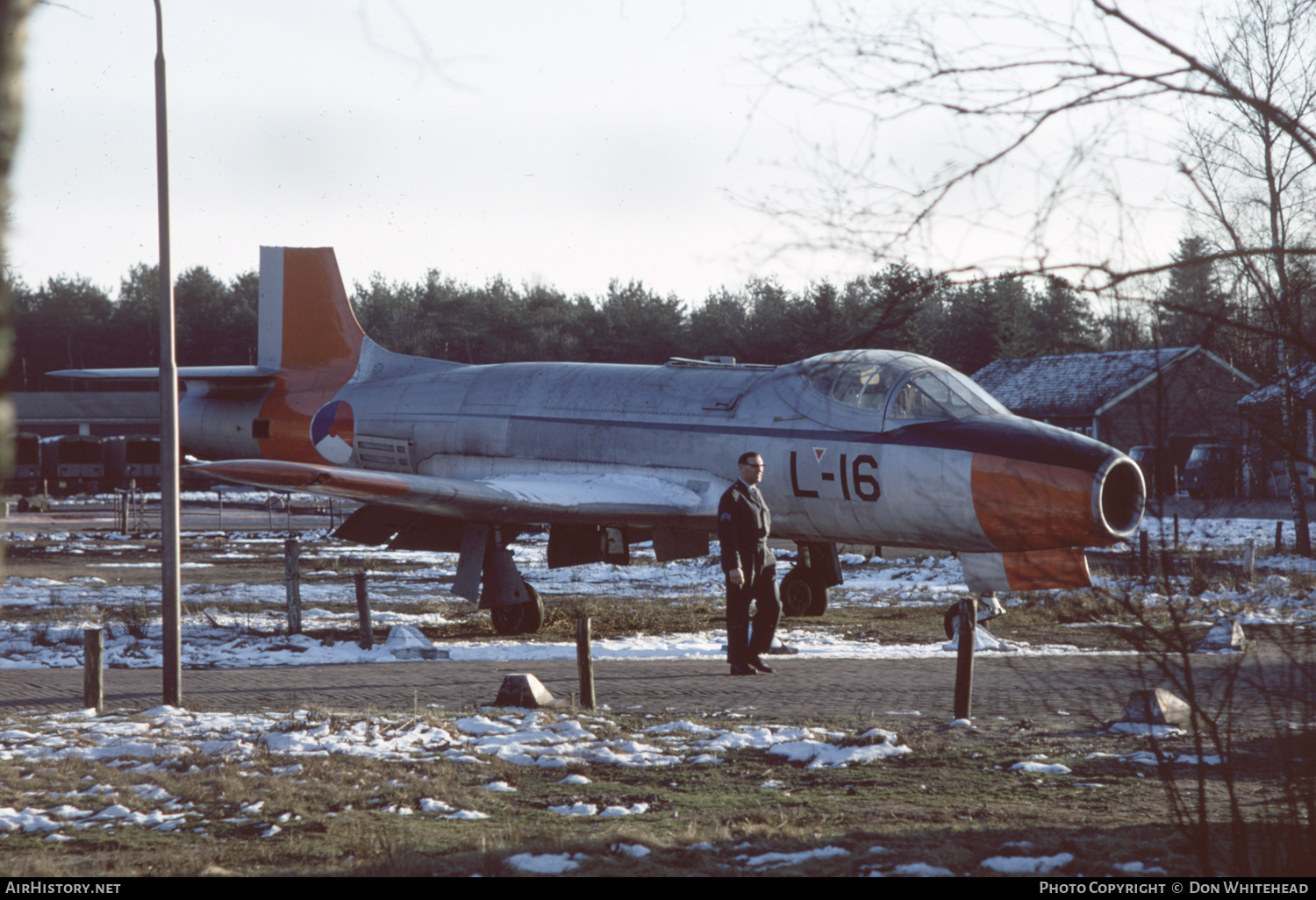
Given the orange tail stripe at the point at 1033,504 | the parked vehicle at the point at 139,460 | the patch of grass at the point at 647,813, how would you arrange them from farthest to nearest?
1. the parked vehicle at the point at 139,460
2. the orange tail stripe at the point at 1033,504
3. the patch of grass at the point at 647,813

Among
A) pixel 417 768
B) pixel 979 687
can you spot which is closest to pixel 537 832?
pixel 417 768

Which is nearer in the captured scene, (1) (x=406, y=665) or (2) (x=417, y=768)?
(2) (x=417, y=768)

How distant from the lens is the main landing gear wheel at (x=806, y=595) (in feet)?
57.9

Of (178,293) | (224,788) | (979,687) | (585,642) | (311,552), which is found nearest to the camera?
(224,788)

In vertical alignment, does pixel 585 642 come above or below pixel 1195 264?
below

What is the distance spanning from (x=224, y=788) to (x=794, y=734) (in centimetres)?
377

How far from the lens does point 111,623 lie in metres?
16.4

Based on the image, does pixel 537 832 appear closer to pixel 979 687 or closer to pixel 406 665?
pixel 979 687

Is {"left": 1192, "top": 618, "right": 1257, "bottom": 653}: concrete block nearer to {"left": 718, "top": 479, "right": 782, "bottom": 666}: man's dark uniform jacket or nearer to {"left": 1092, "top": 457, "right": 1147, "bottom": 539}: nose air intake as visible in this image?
{"left": 1092, "top": 457, "right": 1147, "bottom": 539}: nose air intake

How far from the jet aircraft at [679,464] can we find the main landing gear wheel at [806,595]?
3 centimetres

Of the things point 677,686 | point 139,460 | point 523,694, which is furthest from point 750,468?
point 139,460

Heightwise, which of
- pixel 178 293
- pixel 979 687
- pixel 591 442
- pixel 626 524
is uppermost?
pixel 178 293

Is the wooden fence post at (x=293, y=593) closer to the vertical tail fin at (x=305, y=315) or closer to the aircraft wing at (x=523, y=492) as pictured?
the aircraft wing at (x=523, y=492)

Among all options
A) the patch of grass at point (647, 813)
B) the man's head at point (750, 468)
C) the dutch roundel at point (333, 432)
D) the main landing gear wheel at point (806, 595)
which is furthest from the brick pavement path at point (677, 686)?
the dutch roundel at point (333, 432)
